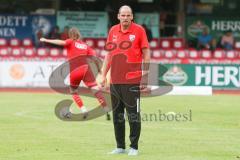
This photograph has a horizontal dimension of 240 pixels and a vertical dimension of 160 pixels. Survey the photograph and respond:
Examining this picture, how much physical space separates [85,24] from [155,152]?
25.4m

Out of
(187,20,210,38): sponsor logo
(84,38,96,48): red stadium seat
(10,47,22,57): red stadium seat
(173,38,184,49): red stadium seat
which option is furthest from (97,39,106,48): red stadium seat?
(10,47,22,57): red stadium seat

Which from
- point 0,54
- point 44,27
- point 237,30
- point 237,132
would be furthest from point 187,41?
point 237,132

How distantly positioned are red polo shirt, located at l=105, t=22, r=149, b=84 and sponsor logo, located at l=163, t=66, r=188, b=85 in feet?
60.1

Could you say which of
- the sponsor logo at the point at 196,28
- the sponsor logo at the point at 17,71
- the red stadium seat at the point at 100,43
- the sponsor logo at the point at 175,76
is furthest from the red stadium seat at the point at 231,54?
the sponsor logo at the point at 17,71

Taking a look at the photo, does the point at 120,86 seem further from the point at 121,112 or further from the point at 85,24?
the point at 85,24

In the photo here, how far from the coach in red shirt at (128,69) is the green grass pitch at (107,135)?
21.7 inches

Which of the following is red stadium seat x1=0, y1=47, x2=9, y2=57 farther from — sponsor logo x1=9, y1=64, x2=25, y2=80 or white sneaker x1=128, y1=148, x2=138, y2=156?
white sneaker x1=128, y1=148, x2=138, y2=156

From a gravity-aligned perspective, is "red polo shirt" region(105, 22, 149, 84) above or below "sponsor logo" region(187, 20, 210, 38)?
above

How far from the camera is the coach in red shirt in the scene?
1259 cm

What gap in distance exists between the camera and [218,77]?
31766mm

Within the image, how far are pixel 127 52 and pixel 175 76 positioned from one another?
→ 19.1 metres

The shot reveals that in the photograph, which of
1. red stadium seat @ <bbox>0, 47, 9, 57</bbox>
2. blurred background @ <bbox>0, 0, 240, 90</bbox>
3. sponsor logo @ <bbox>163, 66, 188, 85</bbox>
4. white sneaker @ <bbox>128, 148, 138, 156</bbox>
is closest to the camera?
white sneaker @ <bbox>128, 148, 138, 156</bbox>

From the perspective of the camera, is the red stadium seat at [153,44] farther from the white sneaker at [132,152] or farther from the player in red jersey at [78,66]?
the white sneaker at [132,152]

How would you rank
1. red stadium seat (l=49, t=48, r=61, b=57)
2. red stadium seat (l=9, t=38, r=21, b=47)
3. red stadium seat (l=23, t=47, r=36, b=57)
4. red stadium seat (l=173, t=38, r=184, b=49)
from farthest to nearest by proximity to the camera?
red stadium seat (l=173, t=38, r=184, b=49) < red stadium seat (l=9, t=38, r=21, b=47) < red stadium seat (l=49, t=48, r=61, b=57) < red stadium seat (l=23, t=47, r=36, b=57)
